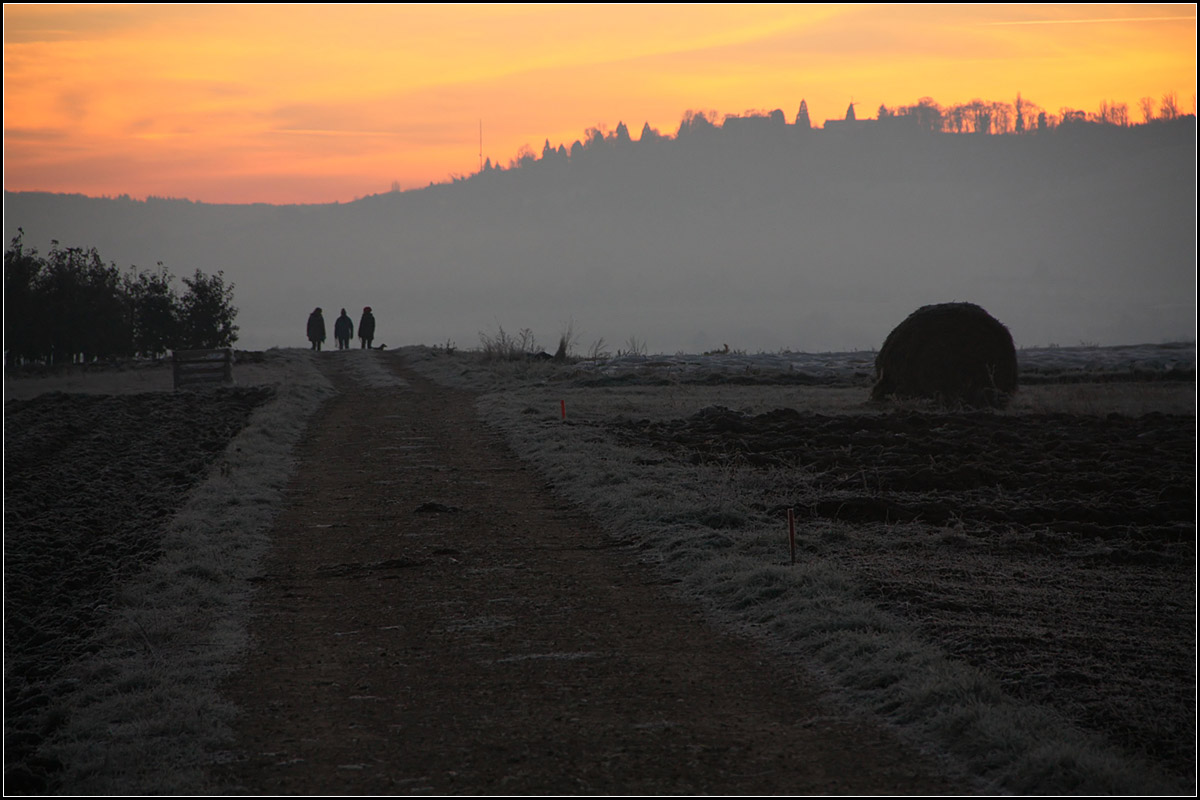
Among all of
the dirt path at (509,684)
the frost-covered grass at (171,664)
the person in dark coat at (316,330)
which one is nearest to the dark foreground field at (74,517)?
the frost-covered grass at (171,664)

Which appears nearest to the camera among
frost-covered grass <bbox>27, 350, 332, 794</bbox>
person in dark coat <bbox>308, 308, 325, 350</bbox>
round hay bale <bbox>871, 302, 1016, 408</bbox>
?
frost-covered grass <bbox>27, 350, 332, 794</bbox>

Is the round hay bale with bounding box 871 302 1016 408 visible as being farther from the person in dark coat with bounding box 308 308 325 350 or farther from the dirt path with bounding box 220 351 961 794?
the person in dark coat with bounding box 308 308 325 350

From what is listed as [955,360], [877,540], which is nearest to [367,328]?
[955,360]

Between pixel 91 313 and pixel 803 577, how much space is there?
42.0 metres

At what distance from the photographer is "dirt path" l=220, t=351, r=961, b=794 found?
15.9ft

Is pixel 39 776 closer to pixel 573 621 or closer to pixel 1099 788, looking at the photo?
pixel 573 621

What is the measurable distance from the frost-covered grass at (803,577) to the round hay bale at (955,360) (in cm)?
85

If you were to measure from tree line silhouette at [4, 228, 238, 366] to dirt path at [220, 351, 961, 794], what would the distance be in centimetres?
3483

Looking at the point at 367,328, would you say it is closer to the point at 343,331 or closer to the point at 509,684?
the point at 343,331

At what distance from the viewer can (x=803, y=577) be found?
7723 millimetres

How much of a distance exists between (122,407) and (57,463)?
7.98 m

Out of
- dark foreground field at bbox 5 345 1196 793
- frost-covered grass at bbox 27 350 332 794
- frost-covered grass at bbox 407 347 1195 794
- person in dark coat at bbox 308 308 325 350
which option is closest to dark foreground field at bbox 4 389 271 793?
dark foreground field at bbox 5 345 1196 793

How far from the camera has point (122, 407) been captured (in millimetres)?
22484

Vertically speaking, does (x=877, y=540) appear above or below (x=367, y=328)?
below
